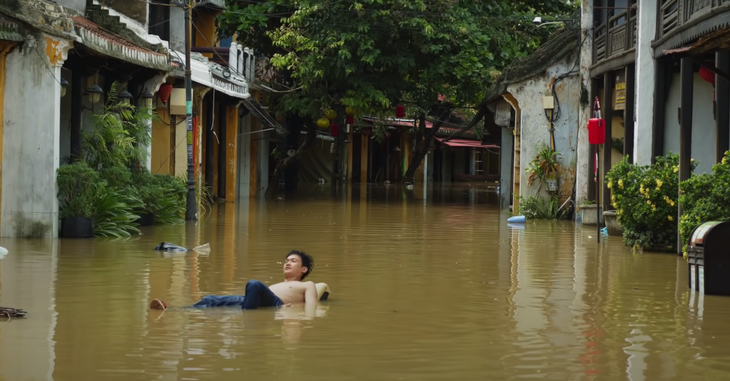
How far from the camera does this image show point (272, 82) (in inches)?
1572

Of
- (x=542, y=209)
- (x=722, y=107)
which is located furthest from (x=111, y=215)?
(x=542, y=209)

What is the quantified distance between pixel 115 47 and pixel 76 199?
3370mm

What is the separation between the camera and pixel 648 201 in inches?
698

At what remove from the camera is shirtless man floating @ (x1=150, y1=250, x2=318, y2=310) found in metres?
10.6

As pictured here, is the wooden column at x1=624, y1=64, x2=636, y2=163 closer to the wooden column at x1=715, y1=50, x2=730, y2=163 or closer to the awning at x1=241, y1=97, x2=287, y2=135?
the wooden column at x1=715, y1=50, x2=730, y2=163

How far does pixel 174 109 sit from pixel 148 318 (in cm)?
1652

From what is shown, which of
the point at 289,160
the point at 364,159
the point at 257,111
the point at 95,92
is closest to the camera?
the point at 95,92

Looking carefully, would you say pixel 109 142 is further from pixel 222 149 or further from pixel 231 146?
pixel 231 146

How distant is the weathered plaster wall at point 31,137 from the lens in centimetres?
1794

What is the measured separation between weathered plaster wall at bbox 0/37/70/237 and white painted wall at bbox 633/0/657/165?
10113mm

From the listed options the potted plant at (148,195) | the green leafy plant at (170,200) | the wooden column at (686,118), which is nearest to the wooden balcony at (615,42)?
the wooden column at (686,118)

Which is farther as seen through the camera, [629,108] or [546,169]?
[546,169]

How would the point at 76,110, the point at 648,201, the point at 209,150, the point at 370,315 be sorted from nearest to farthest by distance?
the point at 370,315, the point at 648,201, the point at 76,110, the point at 209,150

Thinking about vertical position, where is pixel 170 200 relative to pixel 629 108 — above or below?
below
